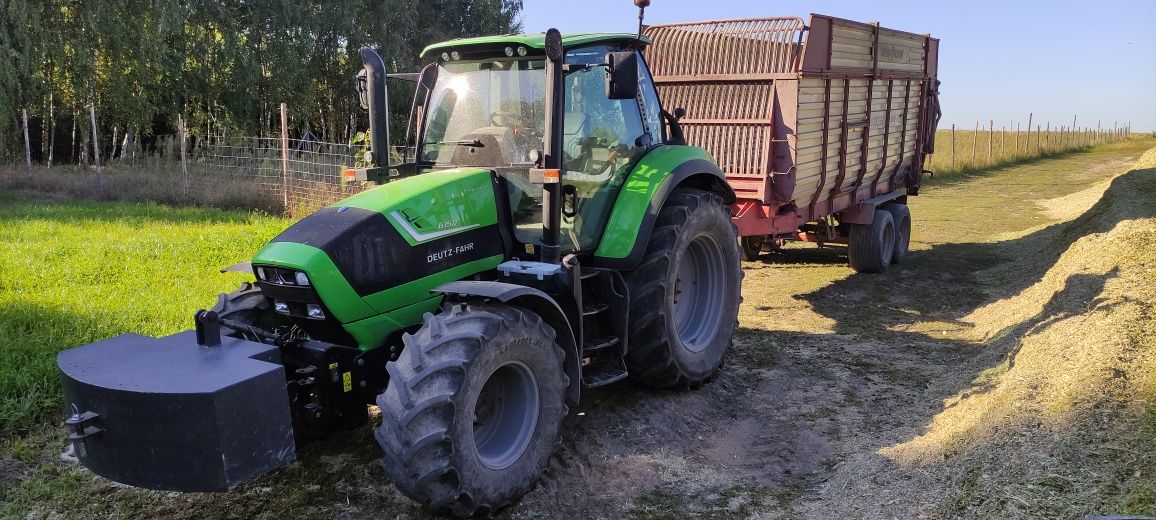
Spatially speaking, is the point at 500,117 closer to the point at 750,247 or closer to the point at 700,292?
the point at 700,292

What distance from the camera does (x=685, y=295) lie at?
18.8 feet

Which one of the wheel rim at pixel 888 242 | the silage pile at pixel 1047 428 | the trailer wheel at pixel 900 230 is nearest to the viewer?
the silage pile at pixel 1047 428

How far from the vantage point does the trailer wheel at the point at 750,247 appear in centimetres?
984

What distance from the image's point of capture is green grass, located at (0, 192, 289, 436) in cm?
522

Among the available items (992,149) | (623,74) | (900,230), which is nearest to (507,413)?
(623,74)

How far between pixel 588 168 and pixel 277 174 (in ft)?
34.6

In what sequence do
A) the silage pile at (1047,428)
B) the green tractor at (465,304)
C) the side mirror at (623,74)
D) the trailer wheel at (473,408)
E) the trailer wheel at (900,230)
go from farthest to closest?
the trailer wheel at (900,230) < the side mirror at (623,74) < the silage pile at (1047,428) < the trailer wheel at (473,408) < the green tractor at (465,304)

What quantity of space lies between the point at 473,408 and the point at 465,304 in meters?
0.48

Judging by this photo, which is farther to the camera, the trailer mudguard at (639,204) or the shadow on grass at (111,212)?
the shadow on grass at (111,212)

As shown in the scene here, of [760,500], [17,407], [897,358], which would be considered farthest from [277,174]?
[760,500]

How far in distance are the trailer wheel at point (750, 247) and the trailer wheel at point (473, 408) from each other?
618 centimetres

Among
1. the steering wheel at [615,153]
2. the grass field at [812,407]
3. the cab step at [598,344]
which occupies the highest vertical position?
the steering wheel at [615,153]

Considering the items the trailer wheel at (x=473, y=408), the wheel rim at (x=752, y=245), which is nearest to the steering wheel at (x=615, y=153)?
the trailer wheel at (x=473, y=408)

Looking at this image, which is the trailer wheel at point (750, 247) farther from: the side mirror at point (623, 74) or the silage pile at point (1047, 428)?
the side mirror at point (623, 74)
